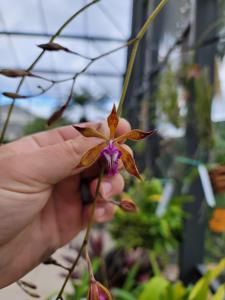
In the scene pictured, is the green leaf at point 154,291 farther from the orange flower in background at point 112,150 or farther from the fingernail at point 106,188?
the orange flower in background at point 112,150

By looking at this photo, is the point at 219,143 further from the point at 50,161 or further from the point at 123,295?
the point at 50,161

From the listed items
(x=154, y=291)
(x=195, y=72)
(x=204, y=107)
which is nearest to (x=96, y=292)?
(x=154, y=291)

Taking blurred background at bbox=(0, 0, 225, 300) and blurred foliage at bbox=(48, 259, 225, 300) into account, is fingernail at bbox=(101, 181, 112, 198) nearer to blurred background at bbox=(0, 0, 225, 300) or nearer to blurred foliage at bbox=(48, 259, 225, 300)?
blurred background at bbox=(0, 0, 225, 300)

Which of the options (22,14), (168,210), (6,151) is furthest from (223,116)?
(22,14)

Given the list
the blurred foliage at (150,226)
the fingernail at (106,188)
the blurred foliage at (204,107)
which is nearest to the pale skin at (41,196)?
the fingernail at (106,188)

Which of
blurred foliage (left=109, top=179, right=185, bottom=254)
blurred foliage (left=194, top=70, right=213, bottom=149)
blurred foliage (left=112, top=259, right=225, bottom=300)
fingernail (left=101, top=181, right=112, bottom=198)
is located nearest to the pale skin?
fingernail (left=101, top=181, right=112, bottom=198)

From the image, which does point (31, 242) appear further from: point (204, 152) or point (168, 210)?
point (168, 210)
